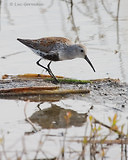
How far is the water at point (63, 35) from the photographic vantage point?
646 cm

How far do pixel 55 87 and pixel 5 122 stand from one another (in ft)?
4.68

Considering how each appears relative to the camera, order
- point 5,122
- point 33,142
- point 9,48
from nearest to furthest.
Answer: point 33,142 → point 5,122 → point 9,48

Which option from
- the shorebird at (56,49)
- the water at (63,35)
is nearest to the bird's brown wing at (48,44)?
the shorebird at (56,49)

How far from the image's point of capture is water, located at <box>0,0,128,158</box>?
646 cm

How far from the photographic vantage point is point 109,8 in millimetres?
12812

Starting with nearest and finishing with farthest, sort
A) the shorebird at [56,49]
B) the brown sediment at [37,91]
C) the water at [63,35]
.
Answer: the water at [63,35]
the brown sediment at [37,91]
the shorebird at [56,49]

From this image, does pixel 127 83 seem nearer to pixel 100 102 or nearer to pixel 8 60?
pixel 100 102

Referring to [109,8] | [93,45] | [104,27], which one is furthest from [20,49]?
[109,8]

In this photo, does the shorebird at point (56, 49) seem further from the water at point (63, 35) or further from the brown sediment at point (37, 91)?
the brown sediment at point (37, 91)

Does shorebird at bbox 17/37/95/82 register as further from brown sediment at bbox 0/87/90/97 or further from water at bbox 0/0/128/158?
brown sediment at bbox 0/87/90/97

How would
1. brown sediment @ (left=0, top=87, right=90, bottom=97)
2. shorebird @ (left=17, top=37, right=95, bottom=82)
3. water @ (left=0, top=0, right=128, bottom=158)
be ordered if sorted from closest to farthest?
water @ (left=0, top=0, right=128, bottom=158), brown sediment @ (left=0, top=87, right=90, bottom=97), shorebird @ (left=17, top=37, right=95, bottom=82)

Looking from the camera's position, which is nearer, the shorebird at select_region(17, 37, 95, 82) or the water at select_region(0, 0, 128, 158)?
the water at select_region(0, 0, 128, 158)

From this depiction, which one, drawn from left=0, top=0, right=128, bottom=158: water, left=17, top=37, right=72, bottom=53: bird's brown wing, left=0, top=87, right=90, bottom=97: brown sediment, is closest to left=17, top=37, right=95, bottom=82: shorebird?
left=17, top=37, right=72, bottom=53: bird's brown wing

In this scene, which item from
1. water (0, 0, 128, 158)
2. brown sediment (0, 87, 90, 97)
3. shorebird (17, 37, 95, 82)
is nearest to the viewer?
water (0, 0, 128, 158)
